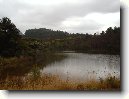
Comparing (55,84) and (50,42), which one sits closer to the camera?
(55,84)

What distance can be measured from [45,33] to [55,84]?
79 cm

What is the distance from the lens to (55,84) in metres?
4.73

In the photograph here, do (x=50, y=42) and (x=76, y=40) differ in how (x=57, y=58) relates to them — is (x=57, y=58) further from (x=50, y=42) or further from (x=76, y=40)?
(x=76, y=40)

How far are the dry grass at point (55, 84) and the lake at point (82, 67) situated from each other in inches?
3.9

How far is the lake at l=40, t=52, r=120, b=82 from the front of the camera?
15.7 feet

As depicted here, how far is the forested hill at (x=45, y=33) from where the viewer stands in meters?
4.82

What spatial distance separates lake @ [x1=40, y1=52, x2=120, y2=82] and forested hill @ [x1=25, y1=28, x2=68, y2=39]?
30cm

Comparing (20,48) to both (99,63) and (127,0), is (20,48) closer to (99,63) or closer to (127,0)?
(99,63)

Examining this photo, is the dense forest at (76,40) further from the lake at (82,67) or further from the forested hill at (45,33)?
the lake at (82,67)

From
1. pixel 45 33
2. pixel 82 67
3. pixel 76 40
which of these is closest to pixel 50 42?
pixel 45 33

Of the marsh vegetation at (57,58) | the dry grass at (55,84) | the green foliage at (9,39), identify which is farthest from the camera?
the green foliage at (9,39)

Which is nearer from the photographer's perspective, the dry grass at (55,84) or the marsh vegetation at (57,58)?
the dry grass at (55,84)

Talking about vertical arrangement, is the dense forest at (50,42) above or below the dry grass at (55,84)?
above

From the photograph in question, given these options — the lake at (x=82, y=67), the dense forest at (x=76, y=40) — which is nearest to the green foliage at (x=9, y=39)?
the dense forest at (x=76, y=40)
